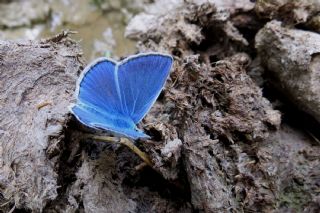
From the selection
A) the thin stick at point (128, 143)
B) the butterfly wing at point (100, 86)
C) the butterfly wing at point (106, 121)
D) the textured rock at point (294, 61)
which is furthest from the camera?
the textured rock at point (294, 61)

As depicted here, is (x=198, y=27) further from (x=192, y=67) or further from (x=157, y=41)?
(x=192, y=67)

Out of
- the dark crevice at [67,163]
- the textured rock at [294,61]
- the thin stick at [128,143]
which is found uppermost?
the textured rock at [294,61]

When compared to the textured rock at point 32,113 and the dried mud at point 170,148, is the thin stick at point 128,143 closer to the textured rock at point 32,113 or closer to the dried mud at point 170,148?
the dried mud at point 170,148

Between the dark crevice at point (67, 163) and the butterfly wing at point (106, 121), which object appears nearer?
the butterfly wing at point (106, 121)

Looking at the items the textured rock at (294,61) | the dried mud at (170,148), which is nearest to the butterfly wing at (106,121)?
the dried mud at (170,148)

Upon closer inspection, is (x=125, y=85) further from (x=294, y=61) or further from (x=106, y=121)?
(x=294, y=61)

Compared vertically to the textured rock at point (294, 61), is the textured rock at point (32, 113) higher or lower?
lower

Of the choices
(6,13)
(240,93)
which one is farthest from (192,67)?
(6,13)
